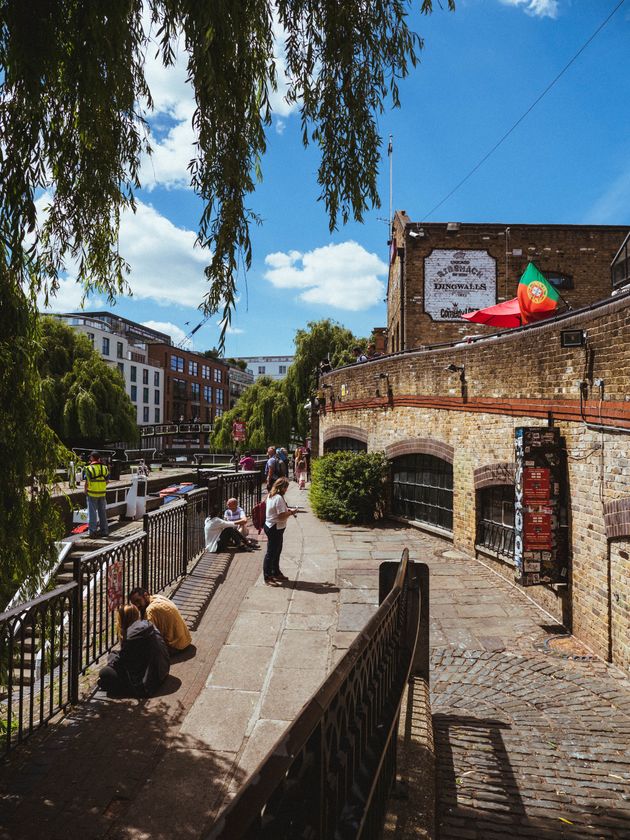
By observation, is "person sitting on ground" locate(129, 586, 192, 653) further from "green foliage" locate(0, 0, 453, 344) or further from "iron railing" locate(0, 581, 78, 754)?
"green foliage" locate(0, 0, 453, 344)

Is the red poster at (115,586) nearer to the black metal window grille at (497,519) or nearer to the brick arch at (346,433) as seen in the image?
the black metal window grille at (497,519)

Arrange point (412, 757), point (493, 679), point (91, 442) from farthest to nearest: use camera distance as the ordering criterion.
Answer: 1. point (91, 442)
2. point (493, 679)
3. point (412, 757)

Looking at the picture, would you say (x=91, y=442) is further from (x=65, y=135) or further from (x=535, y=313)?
(x=65, y=135)

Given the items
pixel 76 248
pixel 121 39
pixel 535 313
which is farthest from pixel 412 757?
pixel 535 313

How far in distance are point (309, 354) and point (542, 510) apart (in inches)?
1018

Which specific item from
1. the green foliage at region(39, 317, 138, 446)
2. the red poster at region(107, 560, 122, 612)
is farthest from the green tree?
the red poster at region(107, 560, 122, 612)

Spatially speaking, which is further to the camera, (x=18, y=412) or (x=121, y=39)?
(x=18, y=412)

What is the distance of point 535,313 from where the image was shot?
40.1 feet

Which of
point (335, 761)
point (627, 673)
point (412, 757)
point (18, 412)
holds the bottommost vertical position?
point (627, 673)

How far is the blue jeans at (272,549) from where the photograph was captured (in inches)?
309

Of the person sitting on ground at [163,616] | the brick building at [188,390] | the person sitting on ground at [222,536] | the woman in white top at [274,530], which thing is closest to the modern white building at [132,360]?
the brick building at [188,390]

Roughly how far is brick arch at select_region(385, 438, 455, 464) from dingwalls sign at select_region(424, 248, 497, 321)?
6.70 meters

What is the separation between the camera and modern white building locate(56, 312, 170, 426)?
56188 mm

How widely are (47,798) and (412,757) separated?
2.36 meters
